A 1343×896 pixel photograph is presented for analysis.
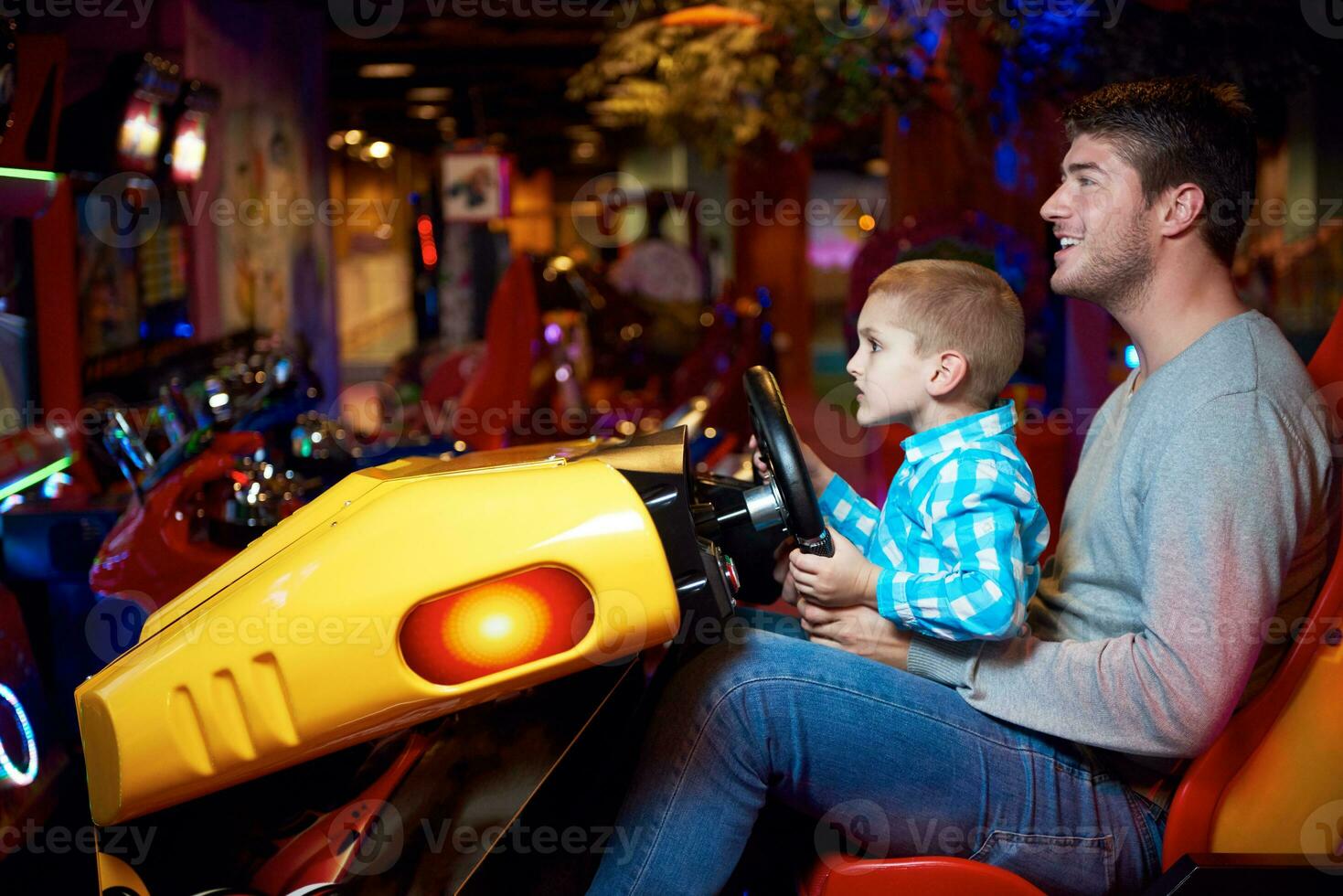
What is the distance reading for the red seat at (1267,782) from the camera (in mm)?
1197

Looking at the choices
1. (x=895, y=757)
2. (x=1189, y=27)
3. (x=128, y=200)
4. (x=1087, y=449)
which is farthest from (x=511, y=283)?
(x=895, y=757)

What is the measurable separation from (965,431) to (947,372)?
70mm

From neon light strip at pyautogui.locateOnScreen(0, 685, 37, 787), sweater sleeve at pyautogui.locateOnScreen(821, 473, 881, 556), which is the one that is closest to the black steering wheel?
sweater sleeve at pyautogui.locateOnScreen(821, 473, 881, 556)

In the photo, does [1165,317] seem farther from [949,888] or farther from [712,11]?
[712,11]

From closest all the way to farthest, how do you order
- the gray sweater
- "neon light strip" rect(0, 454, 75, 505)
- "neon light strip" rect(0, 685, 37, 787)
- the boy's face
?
the gray sweater → the boy's face → "neon light strip" rect(0, 685, 37, 787) → "neon light strip" rect(0, 454, 75, 505)

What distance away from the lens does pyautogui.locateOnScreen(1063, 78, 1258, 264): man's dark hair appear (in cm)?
133

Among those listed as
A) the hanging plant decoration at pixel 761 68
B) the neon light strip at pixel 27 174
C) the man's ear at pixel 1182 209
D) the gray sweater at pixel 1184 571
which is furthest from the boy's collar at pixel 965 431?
the hanging plant decoration at pixel 761 68

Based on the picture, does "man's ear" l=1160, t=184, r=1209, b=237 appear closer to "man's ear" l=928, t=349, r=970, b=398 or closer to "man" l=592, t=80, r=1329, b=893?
"man" l=592, t=80, r=1329, b=893

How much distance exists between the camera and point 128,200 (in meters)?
4.04

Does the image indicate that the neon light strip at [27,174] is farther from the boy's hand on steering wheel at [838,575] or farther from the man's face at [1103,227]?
the man's face at [1103,227]

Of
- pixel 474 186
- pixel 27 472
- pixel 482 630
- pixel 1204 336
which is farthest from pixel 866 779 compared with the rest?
pixel 474 186

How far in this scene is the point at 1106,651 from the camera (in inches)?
49.0

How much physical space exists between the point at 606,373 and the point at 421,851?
634cm

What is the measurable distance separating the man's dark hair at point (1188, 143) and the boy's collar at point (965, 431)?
0.28 metres
